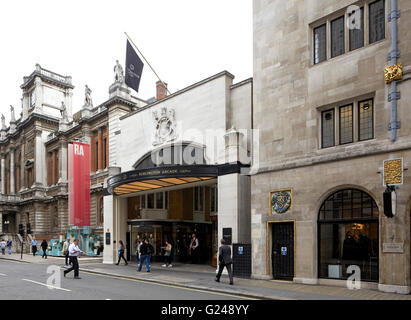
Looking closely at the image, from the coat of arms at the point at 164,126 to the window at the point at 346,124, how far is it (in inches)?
404

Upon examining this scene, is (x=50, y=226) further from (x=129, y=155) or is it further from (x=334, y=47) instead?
(x=334, y=47)

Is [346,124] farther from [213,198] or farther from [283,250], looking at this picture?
[213,198]

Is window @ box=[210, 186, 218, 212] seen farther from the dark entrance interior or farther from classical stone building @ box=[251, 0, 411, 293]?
the dark entrance interior

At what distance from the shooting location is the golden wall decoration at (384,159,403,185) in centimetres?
1203

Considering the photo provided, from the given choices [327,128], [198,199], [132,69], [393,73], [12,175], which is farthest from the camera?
[12,175]

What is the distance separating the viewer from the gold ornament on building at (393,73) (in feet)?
40.5

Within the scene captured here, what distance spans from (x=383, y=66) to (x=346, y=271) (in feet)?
24.0

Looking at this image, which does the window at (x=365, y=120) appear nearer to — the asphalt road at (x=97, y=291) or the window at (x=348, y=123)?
the window at (x=348, y=123)

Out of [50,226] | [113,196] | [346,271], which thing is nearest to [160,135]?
[113,196]

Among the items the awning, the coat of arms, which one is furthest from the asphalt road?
the coat of arms

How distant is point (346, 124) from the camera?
551 inches

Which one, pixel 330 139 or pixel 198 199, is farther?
pixel 198 199

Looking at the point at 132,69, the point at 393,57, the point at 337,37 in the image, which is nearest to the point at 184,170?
the point at 337,37

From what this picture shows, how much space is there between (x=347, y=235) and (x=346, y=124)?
4091 mm
